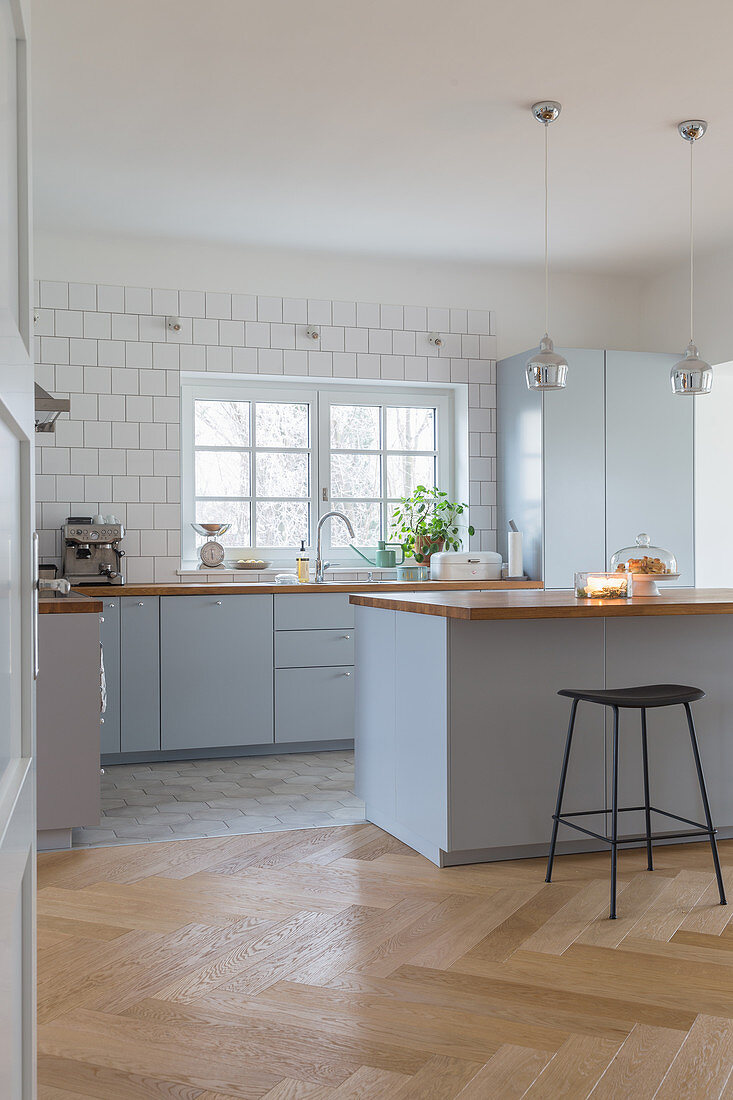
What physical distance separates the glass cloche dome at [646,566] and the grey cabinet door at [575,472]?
1.65m

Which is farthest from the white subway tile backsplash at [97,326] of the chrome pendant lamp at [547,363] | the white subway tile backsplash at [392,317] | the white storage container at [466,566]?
the chrome pendant lamp at [547,363]

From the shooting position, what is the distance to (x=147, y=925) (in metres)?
2.81

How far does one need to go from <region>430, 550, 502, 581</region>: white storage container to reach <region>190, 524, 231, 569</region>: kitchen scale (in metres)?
1.21

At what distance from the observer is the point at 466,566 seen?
5.67 metres

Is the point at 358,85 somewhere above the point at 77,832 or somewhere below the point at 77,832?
above

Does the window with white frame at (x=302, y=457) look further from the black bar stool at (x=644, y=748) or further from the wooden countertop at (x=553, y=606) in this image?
the black bar stool at (x=644, y=748)

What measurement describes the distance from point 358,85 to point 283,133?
523 millimetres

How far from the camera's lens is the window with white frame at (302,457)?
5.86 m

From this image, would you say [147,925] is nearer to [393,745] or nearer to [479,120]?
[393,745]

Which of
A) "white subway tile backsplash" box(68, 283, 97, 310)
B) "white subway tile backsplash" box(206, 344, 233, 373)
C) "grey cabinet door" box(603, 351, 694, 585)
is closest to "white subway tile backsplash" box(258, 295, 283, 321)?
"white subway tile backsplash" box(206, 344, 233, 373)

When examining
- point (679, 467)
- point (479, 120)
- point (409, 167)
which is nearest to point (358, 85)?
point (479, 120)

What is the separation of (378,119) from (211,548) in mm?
2573

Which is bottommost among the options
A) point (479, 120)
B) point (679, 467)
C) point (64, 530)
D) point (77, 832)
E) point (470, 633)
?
point (77, 832)

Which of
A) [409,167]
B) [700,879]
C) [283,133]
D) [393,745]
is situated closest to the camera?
[700,879]
